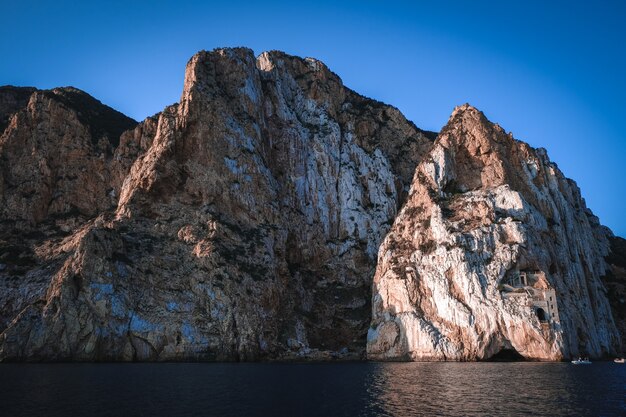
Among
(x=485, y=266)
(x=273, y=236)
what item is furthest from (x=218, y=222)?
(x=485, y=266)

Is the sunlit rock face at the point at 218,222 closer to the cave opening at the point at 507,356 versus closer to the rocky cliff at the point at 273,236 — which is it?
the rocky cliff at the point at 273,236

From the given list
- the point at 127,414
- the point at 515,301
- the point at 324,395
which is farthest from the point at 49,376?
the point at 515,301

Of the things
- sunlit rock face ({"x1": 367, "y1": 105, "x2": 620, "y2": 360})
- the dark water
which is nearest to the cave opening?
sunlit rock face ({"x1": 367, "y1": 105, "x2": 620, "y2": 360})

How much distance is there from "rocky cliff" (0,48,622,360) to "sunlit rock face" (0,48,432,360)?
0.34m

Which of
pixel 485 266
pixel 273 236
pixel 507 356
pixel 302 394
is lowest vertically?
pixel 302 394

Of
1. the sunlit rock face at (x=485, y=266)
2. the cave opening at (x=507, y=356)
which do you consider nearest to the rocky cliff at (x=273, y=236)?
the sunlit rock face at (x=485, y=266)

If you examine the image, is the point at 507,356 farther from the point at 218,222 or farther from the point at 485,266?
the point at 218,222

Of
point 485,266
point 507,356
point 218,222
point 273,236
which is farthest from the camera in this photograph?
point 273,236

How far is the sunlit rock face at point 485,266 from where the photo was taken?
69500 mm

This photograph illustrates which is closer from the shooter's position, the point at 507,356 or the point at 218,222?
the point at 507,356

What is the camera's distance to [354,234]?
10300 centimetres

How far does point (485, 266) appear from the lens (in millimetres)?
74312

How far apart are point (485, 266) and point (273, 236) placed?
38.2 m

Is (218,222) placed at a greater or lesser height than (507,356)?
greater
